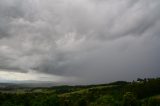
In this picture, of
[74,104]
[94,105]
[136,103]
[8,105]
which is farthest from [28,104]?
[136,103]

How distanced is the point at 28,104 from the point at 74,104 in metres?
29.0

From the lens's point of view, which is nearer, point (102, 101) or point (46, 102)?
point (46, 102)

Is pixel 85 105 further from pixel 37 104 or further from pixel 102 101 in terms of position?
pixel 37 104

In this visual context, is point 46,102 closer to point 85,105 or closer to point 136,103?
point 85,105

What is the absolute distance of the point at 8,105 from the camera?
572 feet

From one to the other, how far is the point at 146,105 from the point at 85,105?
37.7 meters

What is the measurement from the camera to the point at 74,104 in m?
188

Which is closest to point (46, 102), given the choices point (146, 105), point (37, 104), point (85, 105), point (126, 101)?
point (37, 104)

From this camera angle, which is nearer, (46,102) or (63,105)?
(46,102)

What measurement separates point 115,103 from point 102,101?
12409mm

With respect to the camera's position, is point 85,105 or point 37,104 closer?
point 37,104

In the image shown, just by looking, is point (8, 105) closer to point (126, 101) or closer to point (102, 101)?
point (102, 101)

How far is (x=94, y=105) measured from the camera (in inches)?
7308

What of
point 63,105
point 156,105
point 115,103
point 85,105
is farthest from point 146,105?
point 63,105
